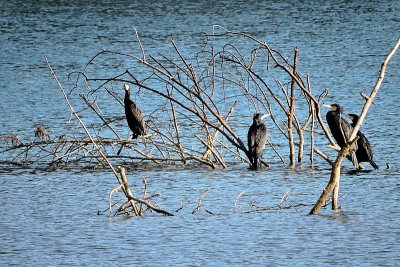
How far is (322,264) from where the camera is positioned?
9695 mm

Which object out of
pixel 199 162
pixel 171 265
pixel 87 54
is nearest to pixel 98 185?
pixel 199 162

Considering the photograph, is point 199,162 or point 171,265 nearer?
point 171,265

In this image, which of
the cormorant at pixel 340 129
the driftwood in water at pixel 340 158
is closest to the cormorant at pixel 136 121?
the cormorant at pixel 340 129

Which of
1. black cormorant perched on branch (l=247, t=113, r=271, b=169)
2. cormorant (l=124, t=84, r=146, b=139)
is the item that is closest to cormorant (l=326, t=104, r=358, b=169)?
black cormorant perched on branch (l=247, t=113, r=271, b=169)

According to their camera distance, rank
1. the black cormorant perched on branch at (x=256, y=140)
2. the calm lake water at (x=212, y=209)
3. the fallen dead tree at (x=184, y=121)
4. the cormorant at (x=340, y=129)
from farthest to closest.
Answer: the cormorant at (x=340, y=129) < the black cormorant perched on branch at (x=256, y=140) < the fallen dead tree at (x=184, y=121) < the calm lake water at (x=212, y=209)

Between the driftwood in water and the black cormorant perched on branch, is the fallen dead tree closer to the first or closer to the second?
the black cormorant perched on branch

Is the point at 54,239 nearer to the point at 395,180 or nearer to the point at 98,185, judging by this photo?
the point at 98,185

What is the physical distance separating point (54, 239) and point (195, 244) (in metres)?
1.35

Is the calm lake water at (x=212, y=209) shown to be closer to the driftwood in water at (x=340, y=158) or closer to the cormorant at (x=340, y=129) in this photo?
the driftwood in water at (x=340, y=158)

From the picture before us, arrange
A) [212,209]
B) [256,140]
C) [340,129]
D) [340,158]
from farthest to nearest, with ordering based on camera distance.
Result: 1. [340,129]
2. [256,140]
3. [212,209]
4. [340,158]

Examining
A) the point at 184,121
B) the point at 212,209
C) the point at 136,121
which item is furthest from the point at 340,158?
the point at 184,121

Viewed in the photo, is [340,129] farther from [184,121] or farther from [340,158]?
[184,121]

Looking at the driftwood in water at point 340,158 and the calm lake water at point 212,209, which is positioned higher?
the driftwood in water at point 340,158

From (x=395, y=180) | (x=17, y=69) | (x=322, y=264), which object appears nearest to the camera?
(x=322, y=264)
